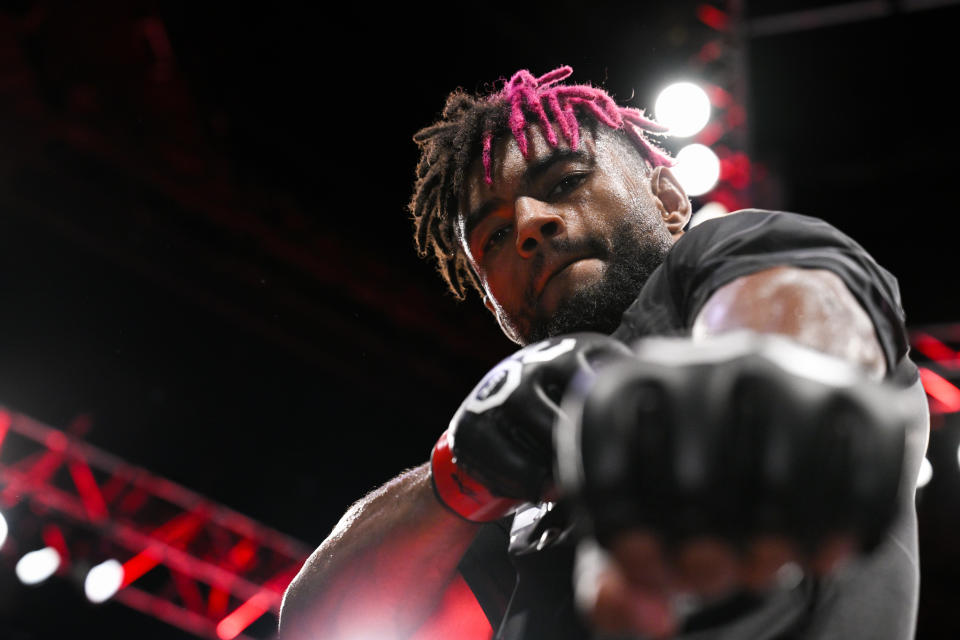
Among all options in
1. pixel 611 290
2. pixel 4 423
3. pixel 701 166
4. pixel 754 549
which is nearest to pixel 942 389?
pixel 701 166

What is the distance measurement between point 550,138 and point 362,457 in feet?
23.3

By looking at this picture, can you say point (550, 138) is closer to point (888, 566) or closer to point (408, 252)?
point (888, 566)

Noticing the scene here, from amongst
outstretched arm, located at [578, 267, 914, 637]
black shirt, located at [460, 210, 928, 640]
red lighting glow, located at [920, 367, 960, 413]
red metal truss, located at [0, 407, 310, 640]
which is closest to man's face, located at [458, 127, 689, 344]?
black shirt, located at [460, 210, 928, 640]

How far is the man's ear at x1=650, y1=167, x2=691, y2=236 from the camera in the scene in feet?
6.99

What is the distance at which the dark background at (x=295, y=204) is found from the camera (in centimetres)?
601

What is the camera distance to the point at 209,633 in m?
8.09

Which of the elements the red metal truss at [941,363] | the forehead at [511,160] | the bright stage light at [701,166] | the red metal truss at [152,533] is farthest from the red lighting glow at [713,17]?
the red metal truss at [152,533]

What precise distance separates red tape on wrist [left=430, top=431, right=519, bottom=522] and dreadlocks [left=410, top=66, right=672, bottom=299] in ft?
2.35

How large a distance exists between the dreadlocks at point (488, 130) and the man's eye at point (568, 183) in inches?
3.9

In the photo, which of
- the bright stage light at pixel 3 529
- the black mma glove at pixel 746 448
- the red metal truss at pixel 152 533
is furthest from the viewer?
the red metal truss at pixel 152 533

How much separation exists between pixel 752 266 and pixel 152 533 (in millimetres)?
7656

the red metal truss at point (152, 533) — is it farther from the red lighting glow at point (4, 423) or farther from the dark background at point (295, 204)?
the dark background at point (295, 204)

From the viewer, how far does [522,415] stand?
1.20 m

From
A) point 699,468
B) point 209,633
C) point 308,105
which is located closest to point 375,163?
point 308,105
